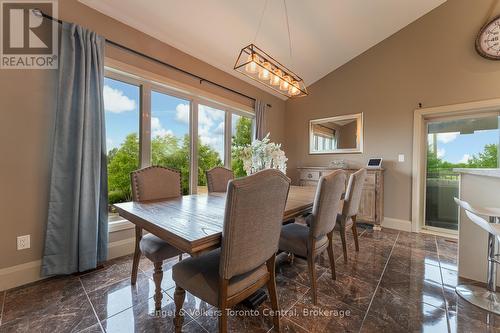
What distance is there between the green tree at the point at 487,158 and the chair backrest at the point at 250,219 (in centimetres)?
360

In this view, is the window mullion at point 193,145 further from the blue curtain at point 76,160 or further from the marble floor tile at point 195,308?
the marble floor tile at point 195,308

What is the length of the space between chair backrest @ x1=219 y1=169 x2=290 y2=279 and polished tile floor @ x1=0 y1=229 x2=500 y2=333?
0.65 m

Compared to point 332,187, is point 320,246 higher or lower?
lower

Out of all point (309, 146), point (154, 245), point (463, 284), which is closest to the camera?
point (154, 245)

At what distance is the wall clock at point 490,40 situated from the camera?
2.77 meters

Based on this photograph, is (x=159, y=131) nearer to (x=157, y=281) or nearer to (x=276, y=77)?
(x=276, y=77)

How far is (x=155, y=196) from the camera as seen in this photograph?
6.66 ft

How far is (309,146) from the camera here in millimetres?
4547

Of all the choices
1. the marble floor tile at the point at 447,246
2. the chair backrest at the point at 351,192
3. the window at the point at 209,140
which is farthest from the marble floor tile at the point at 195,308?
the marble floor tile at the point at 447,246

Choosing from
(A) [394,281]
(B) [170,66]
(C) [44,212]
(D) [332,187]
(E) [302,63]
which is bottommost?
(A) [394,281]

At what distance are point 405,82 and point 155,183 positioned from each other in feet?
13.2

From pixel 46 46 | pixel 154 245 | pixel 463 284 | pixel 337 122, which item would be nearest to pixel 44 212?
pixel 154 245

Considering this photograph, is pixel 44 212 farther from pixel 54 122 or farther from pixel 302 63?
pixel 302 63

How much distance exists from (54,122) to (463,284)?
4028 mm
